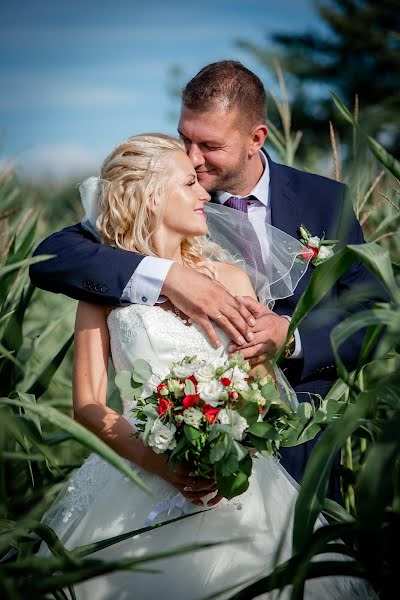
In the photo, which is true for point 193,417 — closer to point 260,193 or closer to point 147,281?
point 147,281

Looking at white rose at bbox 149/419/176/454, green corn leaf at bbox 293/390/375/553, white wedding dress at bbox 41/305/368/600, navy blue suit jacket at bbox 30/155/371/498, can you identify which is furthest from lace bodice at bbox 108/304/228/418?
green corn leaf at bbox 293/390/375/553

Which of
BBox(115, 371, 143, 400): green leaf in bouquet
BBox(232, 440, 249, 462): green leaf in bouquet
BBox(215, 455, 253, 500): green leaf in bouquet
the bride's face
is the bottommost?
BBox(215, 455, 253, 500): green leaf in bouquet

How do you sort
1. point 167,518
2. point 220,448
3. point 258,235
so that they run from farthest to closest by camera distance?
point 258,235
point 167,518
point 220,448

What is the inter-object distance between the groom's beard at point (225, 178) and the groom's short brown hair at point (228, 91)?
0.92ft

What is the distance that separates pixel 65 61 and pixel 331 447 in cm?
5563

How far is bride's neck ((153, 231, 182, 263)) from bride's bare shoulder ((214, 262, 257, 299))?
19 centimetres

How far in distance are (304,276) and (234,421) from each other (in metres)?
1.35

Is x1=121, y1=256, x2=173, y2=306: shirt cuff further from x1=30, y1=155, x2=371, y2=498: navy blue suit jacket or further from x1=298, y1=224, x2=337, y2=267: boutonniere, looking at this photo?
x1=298, y1=224, x2=337, y2=267: boutonniere

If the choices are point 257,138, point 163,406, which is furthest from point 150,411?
point 257,138

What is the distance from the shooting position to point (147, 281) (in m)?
2.67

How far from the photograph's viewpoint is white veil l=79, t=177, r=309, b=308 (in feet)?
9.86

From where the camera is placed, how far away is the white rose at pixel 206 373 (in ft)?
6.88

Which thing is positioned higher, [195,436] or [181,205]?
[181,205]

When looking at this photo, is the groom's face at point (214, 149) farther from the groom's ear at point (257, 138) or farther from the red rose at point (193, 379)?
the red rose at point (193, 379)
